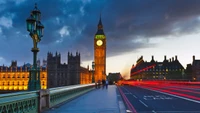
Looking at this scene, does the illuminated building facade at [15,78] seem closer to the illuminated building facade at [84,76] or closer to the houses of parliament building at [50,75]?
the houses of parliament building at [50,75]

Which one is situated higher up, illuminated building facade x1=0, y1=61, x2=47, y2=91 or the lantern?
the lantern

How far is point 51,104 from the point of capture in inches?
622

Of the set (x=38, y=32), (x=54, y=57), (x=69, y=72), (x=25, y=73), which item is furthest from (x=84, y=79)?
(x=38, y=32)

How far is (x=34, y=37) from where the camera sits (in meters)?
17.2

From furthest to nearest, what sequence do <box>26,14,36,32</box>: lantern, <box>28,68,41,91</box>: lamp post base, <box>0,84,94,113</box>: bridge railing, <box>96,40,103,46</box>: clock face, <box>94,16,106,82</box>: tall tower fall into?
<box>96,40,103,46</box>: clock face, <box>94,16,106,82</box>: tall tower, <box>26,14,36,32</box>: lantern, <box>28,68,41,91</box>: lamp post base, <box>0,84,94,113</box>: bridge railing

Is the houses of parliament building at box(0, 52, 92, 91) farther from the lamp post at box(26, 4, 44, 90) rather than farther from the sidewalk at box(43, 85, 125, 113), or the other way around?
the lamp post at box(26, 4, 44, 90)

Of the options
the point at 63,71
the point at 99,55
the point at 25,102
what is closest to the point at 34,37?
the point at 25,102

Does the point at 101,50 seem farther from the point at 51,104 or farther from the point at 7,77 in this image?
the point at 51,104

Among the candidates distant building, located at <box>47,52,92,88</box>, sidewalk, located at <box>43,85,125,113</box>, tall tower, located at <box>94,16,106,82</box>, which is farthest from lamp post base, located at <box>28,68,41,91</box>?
tall tower, located at <box>94,16,106,82</box>

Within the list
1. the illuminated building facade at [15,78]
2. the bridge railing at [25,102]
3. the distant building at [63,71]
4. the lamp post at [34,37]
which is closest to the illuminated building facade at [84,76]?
the distant building at [63,71]

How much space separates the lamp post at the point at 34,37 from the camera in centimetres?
1614

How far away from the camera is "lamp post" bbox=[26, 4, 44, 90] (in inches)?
635

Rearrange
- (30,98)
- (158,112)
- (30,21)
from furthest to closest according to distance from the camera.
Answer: (30,21) < (158,112) < (30,98)

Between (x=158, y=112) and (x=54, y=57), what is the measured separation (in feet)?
503
